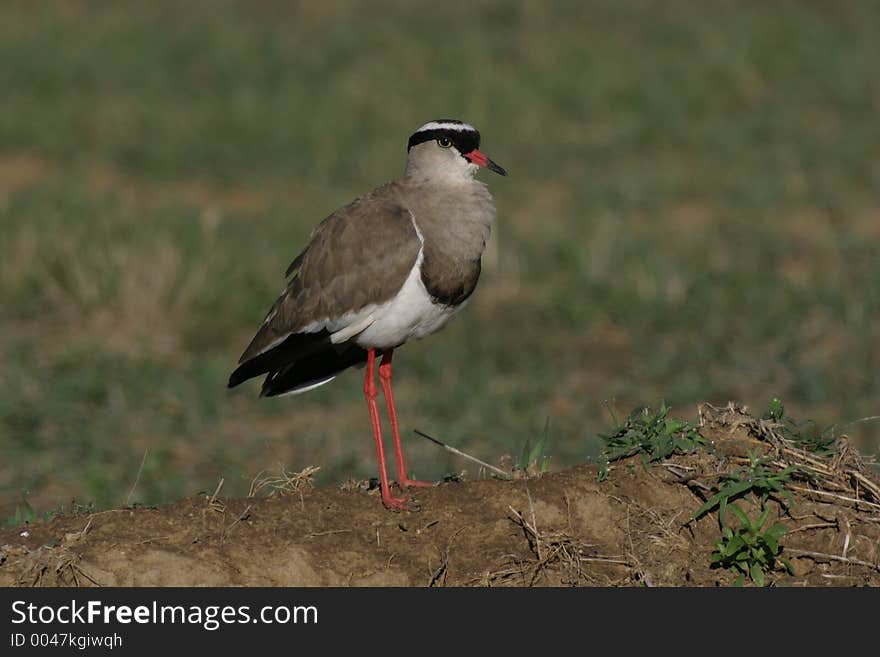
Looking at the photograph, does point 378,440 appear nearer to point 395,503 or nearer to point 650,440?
point 395,503

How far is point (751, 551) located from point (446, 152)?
6.74 feet

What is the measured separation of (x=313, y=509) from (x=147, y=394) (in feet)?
14.0

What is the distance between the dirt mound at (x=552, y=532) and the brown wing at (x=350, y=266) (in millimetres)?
854

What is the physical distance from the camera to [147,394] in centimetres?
909

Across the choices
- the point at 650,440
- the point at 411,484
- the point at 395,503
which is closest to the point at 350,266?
the point at 411,484

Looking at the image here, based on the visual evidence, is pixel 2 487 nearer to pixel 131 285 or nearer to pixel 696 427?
pixel 131 285

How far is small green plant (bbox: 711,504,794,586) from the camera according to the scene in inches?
185

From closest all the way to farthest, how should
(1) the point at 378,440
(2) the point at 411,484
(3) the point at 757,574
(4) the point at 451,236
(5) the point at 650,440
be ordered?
(3) the point at 757,574, (5) the point at 650,440, (2) the point at 411,484, (4) the point at 451,236, (1) the point at 378,440

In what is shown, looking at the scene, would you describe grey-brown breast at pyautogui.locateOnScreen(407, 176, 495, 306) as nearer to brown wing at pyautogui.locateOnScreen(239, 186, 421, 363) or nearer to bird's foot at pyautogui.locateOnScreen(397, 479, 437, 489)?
brown wing at pyautogui.locateOnScreen(239, 186, 421, 363)

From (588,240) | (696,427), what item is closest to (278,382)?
(696,427)

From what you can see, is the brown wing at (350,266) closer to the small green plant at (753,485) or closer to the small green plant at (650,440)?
the small green plant at (650,440)

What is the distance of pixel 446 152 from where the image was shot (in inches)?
226

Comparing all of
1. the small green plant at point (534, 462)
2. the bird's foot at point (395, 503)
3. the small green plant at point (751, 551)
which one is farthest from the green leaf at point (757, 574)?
the bird's foot at point (395, 503)

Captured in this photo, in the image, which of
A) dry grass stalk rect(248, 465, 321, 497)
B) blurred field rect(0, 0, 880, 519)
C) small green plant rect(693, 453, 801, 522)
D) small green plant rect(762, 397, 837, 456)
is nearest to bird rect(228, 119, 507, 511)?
dry grass stalk rect(248, 465, 321, 497)
